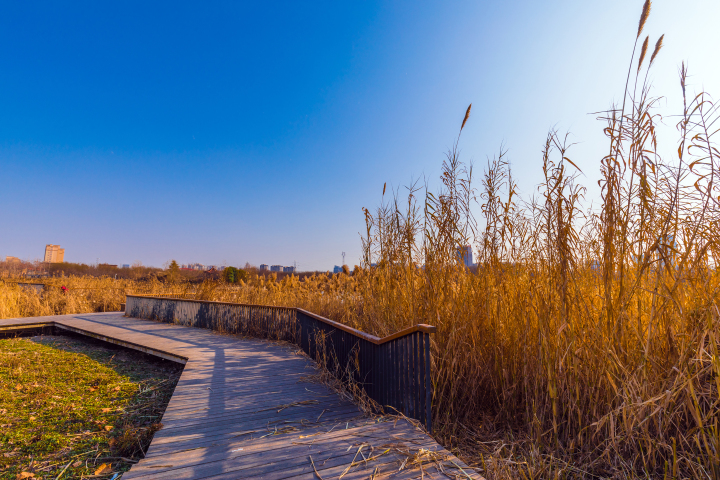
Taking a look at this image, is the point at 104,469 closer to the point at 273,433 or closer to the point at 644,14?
the point at 273,433

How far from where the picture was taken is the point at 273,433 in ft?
8.63

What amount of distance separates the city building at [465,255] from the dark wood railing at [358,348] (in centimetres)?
93

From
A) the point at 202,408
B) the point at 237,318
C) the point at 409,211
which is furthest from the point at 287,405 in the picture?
the point at 237,318

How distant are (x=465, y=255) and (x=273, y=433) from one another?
7.18 ft

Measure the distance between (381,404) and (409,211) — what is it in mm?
1955

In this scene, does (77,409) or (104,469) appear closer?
(104,469)

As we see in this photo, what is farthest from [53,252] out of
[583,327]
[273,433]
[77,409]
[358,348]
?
[583,327]

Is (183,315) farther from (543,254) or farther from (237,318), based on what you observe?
(543,254)

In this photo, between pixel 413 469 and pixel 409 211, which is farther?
pixel 409 211

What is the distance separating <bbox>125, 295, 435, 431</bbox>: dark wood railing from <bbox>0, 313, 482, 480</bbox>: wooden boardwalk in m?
0.20

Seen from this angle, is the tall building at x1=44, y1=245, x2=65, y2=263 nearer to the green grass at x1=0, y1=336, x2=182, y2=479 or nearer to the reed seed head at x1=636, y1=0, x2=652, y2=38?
the green grass at x1=0, y1=336, x2=182, y2=479

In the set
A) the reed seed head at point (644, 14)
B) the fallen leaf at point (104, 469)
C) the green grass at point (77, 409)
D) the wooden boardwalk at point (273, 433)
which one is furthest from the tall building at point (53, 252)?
the reed seed head at point (644, 14)

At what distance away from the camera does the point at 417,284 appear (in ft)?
11.0

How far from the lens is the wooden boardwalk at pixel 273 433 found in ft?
6.26
